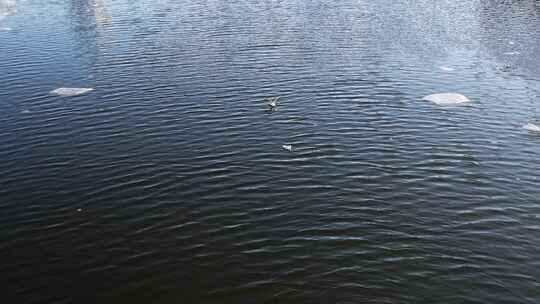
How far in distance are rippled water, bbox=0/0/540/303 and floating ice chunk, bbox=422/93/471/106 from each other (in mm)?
813

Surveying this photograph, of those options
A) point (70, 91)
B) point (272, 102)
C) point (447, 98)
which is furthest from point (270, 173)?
point (70, 91)

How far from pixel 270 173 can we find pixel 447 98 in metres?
14.1

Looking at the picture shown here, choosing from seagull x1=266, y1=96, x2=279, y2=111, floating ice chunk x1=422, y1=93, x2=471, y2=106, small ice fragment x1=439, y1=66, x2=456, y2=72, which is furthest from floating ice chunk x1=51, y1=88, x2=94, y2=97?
small ice fragment x1=439, y1=66, x2=456, y2=72

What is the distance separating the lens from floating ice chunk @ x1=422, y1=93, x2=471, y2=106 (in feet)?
94.5

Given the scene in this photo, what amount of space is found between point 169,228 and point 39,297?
4.79 m

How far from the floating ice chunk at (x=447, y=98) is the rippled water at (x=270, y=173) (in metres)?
0.81

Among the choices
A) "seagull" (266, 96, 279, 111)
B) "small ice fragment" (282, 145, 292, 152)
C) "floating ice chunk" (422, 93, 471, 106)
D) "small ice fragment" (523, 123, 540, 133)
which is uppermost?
"seagull" (266, 96, 279, 111)

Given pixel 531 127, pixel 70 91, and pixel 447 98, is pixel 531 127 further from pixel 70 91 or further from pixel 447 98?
pixel 70 91

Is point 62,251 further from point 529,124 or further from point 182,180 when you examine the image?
point 529,124

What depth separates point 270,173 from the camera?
2123 cm

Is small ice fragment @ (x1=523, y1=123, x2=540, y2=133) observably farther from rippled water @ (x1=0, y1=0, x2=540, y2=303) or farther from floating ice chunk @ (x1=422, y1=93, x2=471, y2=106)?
floating ice chunk @ (x1=422, y1=93, x2=471, y2=106)

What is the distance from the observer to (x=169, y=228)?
57.4ft

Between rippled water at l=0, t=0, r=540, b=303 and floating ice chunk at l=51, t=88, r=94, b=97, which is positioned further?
floating ice chunk at l=51, t=88, r=94, b=97

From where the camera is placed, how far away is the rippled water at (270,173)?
15.1 meters
